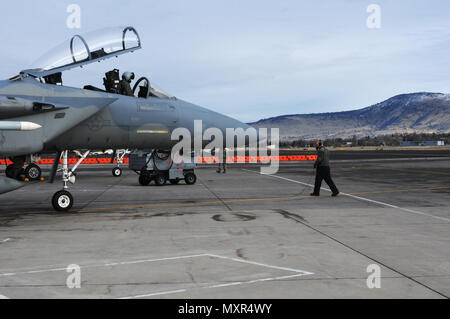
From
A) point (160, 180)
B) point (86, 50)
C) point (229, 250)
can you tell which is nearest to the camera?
point (229, 250)

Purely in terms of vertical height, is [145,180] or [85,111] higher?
[85,111]

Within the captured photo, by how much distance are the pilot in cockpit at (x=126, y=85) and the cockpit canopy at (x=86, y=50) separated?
0.60 m

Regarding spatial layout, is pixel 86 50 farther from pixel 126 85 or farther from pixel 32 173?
pixel 32 173

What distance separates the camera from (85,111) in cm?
1034

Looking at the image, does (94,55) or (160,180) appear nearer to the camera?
(94,55)

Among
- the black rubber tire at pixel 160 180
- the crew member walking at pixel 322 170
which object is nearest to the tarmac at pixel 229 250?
the crew member walking at pixel 322 170

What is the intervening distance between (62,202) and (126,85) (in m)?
3.47

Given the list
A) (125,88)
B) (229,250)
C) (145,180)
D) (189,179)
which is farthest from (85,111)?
(189,179)

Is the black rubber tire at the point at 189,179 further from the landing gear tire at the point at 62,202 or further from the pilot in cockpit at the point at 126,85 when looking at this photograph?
the pilot in cockpit at the point at 126,85

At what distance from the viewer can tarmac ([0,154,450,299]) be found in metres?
4.73

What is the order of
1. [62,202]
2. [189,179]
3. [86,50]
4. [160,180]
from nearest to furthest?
1. [86,50]
2. [62,202]
3. [160,180]
4. [189,179]

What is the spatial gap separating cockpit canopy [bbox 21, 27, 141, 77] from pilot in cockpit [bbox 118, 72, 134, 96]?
598mm

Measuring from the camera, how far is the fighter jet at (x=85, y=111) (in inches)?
387
